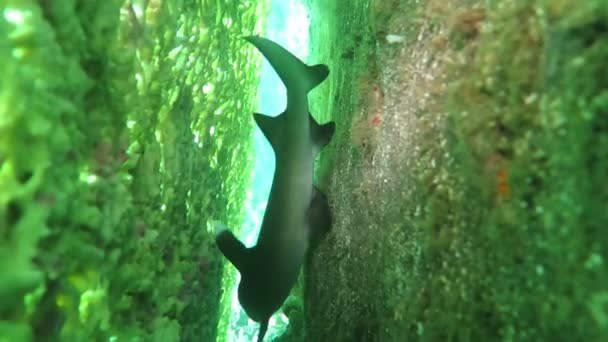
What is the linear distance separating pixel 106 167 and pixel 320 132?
5.90 feet

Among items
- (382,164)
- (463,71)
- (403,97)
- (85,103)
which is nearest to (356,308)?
(382,164)

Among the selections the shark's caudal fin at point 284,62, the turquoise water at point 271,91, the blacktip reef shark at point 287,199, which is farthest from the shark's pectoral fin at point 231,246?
the turquoise water at point 271,91

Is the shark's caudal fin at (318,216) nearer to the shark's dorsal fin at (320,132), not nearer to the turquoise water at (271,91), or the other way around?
the shark's dorsal fin at (320,132)

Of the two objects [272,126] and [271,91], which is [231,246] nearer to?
[272,126]

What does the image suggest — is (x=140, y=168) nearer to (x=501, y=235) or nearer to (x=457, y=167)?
(x=457, y=167)

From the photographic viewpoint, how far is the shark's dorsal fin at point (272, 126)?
3.57 metres

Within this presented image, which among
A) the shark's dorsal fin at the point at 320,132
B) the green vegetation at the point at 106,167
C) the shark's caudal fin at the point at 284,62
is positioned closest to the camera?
the green vegetation at the point at 106,167

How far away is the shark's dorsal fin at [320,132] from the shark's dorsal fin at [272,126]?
0.21 metres

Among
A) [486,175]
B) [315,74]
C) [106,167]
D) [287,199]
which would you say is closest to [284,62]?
[315,74]

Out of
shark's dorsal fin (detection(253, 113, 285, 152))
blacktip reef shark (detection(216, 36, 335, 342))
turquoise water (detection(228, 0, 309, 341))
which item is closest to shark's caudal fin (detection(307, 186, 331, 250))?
blacktip reef shark (detection(216, 36, 335, 342))

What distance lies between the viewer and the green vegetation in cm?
140

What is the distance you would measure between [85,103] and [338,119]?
8.07ft

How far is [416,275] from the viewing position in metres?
2.21

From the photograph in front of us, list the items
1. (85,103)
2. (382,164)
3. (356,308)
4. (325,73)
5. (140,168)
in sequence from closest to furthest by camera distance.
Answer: (85,103), (140,168), (382,164), (356,308), (325,73)
